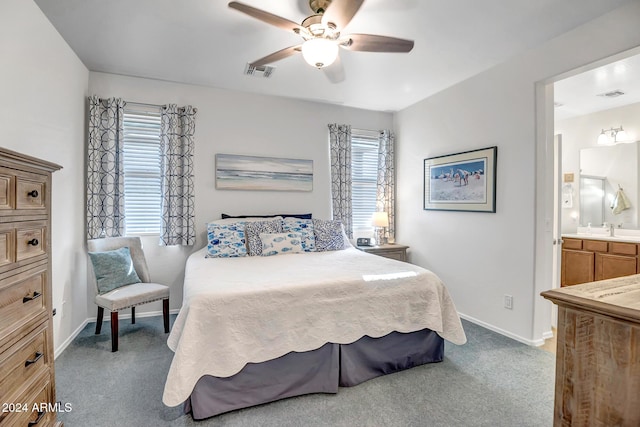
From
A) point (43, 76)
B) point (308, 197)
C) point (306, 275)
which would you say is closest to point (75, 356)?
point (306, 275)

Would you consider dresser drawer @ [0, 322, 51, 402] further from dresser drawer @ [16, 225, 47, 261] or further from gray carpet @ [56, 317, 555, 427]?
gray carpet @ [56, 317, 555, 427]

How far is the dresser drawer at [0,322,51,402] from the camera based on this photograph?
1195mm

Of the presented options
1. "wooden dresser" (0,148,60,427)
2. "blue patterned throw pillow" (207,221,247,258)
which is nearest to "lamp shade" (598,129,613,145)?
"blue patterned throw pillow" (207,221,247,258)

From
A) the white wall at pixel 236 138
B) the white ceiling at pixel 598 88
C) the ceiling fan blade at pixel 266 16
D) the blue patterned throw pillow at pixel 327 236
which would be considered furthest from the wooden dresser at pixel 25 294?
the white ceiling at pixel 598 88

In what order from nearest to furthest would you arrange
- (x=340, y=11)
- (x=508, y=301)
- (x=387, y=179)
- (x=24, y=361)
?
(x=24, y=361)
(x=340, y=11)
(x=508, y=301)
(x=387, y=179)

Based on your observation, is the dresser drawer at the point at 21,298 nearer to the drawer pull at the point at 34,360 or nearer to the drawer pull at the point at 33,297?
the drawer pull at the point at 33,297

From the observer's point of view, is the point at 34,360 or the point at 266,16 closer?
the point at 34,360

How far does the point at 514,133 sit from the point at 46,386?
3781 mm

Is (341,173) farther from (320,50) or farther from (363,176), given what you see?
(320,50)

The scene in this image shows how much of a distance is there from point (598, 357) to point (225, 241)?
9.47ft

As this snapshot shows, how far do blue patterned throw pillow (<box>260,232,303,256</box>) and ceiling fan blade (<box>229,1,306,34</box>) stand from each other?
1945mm

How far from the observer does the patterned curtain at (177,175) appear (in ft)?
11.3

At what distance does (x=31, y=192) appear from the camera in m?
1.40

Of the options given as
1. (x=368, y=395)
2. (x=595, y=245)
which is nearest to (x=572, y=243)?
(x=595, y=245)
